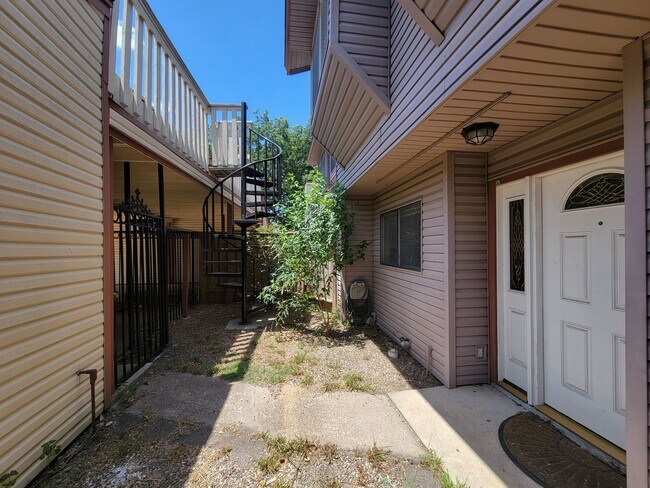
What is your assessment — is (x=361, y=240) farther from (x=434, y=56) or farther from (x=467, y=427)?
(x=434, y=56)

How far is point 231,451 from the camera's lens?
6.95 feet

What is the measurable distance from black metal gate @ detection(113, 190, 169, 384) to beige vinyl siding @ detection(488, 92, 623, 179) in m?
3.79

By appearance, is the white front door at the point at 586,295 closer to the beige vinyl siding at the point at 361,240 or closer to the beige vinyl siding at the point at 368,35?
the beige vinyl siding at the point at 368,35

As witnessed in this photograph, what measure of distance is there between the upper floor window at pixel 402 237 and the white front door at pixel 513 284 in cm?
98

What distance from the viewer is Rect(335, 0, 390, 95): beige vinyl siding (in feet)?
9.93

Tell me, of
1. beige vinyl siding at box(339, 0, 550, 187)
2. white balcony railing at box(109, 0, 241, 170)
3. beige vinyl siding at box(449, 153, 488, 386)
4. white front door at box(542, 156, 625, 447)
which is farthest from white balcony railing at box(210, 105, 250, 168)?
white front door at box(542, 156, 625, 447)

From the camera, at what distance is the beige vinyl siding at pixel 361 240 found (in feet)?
18.8

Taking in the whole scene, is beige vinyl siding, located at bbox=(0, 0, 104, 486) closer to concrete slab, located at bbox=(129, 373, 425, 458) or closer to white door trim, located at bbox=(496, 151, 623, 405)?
concrete slab, located at bbox=(129, 373, 425, 458)

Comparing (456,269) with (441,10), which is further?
(456,269)

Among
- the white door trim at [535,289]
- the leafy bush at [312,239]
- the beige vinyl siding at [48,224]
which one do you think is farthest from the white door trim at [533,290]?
the beige vinyl siding at [48,224]

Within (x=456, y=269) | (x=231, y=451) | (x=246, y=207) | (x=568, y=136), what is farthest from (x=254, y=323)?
(x=568, y=136)

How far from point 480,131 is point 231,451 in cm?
299

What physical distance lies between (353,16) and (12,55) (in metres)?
2.74

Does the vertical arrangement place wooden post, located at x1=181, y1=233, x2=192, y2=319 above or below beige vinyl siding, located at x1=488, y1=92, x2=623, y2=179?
below
